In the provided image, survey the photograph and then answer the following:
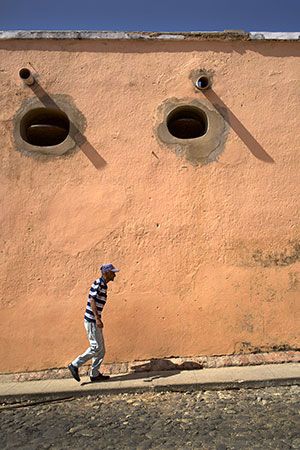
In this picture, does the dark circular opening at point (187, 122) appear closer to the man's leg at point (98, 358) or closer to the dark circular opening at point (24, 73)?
the dark circular opening at point (24, 73)

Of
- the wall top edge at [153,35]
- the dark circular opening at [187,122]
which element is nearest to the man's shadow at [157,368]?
the dark circular opening at [187,122]

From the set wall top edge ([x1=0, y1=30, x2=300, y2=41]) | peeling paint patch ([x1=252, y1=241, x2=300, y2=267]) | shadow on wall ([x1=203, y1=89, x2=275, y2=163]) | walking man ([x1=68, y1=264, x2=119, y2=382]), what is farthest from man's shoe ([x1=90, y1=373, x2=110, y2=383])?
wall top edge ([x1=0, y1=30, x2=300, y2=41])

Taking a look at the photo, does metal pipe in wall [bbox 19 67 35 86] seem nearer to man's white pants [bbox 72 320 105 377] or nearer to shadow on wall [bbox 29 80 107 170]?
shadow on wall [bbox 29 80 107 170]

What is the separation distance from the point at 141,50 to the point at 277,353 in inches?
187

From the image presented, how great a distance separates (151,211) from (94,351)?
1995 millimetres

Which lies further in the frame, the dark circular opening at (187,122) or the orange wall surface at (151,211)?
the dark circular opening at (187,122)

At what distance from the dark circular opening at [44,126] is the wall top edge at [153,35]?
1.12 metres

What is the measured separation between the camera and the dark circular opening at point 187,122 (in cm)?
554

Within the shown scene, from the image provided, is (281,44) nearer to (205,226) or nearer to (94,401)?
(205,226)

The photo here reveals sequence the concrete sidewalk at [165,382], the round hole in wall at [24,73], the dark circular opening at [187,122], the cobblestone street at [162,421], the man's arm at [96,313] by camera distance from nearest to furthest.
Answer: the cobblestone street at [162,421], the concrete sidewalk at [165,382], the man's arm at [96,313], the round hole in wall at [24,73], the dark circular opening at [187,122]

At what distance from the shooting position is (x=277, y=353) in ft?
16.1

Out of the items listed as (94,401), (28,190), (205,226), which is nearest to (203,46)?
(205,226)

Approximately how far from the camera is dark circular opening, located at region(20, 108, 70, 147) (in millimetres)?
5488

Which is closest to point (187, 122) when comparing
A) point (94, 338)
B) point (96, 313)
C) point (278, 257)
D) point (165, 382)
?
point (278, 257)
